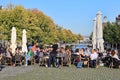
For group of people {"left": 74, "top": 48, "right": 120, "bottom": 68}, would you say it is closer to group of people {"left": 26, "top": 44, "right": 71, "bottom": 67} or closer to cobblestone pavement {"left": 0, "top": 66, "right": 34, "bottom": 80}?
group of people {"left": 26, "top": 44, "right": 71, "bottom": 67}

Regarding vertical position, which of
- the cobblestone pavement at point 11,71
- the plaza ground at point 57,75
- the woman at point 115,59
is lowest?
the plaza ground at point 57,75

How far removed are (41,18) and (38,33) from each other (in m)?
12.5

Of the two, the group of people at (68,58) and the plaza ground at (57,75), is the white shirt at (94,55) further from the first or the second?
the plaza ground at (57,75)

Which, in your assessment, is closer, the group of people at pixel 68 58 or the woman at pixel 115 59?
the woman at pixel 115 59

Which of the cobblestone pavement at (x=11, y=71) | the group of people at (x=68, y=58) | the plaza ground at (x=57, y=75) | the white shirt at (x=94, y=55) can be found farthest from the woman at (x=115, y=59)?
the cobblestone pavement at (x=11, y=71)

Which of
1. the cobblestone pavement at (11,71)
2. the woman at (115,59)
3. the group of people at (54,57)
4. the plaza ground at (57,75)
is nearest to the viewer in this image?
the plaza ground at (57,75)

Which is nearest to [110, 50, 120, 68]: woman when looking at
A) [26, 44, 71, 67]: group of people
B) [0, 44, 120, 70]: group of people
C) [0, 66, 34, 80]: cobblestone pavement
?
[0, 44, 120, 70]: group of people

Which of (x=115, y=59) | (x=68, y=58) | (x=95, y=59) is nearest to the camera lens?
(x=115, y=59)

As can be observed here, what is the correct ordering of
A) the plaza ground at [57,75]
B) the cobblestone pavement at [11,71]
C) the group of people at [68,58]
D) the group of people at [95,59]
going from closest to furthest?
the plaza ground at [57,75], the cobblestone pavement at [11,71], the group of people at [95,59], the group of people at [68,58]

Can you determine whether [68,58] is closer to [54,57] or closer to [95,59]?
[54,57]

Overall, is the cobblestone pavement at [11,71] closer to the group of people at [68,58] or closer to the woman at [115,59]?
the group of people at [68,58]

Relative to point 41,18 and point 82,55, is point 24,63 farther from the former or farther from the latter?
point 41,18

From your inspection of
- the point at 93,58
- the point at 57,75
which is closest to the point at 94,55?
the point at 93,58

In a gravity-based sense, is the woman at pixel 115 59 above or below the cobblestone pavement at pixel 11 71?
above
